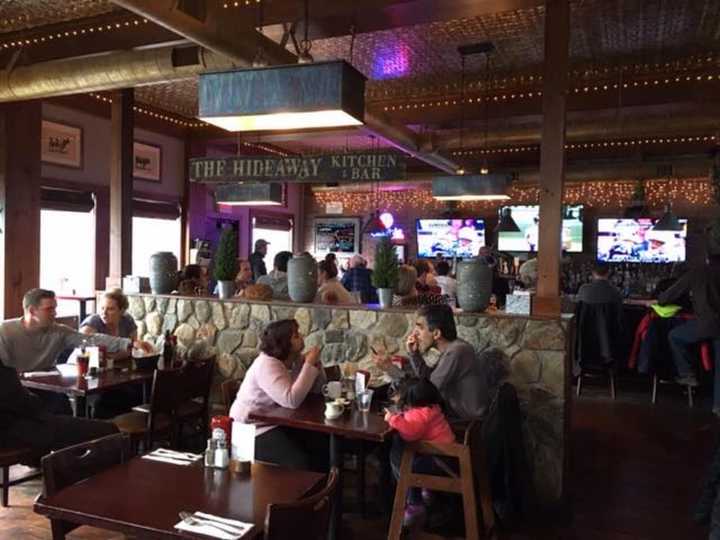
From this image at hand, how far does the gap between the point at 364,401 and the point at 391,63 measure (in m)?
3.97

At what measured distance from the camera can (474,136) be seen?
7.60 m

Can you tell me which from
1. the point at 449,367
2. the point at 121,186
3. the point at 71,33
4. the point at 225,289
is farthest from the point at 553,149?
the point at 121,186

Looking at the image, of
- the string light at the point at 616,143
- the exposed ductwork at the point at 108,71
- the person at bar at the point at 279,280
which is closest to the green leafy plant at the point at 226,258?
the person at bar at the point at 279,280

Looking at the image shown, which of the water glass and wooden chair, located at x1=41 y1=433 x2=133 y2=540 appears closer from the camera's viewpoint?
wooden chair, located at x1=41 y1=433 x2=133 y2=540

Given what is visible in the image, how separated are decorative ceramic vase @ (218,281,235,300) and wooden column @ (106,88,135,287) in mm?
1496

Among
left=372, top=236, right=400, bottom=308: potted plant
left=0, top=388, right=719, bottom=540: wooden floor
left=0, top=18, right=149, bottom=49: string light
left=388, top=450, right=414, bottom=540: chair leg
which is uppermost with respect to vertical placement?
left=0, top=18, right=149, bottom=49: string light

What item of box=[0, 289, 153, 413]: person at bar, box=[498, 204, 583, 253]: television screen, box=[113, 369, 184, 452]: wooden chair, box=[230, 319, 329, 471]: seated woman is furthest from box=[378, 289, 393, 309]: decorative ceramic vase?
box=[498, 204, 583, 253]: television screen

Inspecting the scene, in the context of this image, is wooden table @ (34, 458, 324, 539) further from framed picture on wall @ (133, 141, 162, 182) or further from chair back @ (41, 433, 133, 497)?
framed picture on wall @ (133, 141, 162, 182)

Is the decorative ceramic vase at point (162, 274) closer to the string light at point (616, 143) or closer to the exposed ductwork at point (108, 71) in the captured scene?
the exposed ductwork at point (108, 71)

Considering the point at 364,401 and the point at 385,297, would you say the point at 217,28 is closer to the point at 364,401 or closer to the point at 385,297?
the point at 385,297

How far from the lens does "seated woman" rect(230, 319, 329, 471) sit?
334 cm

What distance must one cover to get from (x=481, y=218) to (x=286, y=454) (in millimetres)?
8784

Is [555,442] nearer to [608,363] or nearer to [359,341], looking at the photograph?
[359,341]

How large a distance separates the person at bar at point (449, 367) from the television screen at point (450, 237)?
7.96 m
